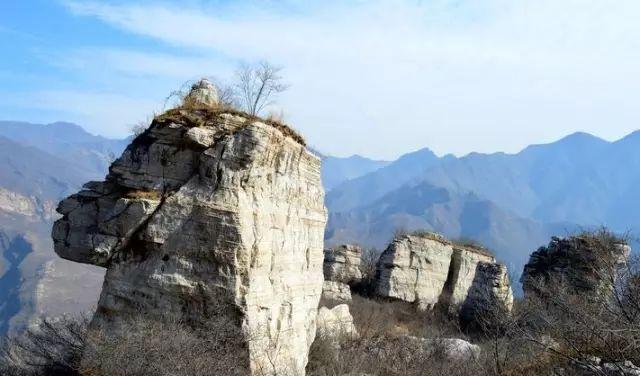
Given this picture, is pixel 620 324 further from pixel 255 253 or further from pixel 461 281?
pixel 461 281

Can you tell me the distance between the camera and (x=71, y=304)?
126125 mm

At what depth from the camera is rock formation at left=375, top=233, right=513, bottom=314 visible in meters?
31.5

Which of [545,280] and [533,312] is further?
[545,280]

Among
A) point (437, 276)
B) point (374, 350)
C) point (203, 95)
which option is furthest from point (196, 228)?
point (437, 276)

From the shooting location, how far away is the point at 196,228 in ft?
40.7

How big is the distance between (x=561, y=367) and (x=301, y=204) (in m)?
7.10

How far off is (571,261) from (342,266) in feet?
39.7

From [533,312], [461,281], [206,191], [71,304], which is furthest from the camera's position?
[71,304]

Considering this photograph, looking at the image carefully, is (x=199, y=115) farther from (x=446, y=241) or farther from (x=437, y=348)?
(x=446, y=241)

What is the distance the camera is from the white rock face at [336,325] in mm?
20672

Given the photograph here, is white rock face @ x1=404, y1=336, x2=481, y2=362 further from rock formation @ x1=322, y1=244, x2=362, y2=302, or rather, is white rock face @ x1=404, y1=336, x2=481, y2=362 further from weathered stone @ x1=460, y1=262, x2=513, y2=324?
rock formation @ x1=322, y1=244, x2=362, y2=302

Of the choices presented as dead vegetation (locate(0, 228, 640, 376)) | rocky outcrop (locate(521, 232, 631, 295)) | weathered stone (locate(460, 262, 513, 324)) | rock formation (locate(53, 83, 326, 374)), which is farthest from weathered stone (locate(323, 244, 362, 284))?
rock formation (locate(53, 83, 326, 374))

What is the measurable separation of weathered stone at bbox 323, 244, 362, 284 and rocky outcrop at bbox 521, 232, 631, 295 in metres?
9.19

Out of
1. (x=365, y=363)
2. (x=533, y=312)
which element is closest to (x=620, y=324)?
(x=365, y=363)
